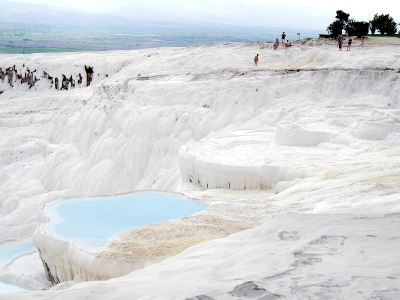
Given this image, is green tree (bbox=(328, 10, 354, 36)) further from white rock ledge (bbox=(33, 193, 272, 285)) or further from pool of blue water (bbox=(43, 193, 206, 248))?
white rock ledge (bbox=(33, 193, 272, 285))

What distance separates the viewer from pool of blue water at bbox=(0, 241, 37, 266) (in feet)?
29.0

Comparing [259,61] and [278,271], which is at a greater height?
[259,61]

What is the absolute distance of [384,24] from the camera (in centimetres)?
2370

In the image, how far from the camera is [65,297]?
320 centimetres

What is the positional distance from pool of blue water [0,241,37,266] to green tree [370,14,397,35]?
20728mm

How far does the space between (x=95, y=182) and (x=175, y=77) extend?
5.54 meters

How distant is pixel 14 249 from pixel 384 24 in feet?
70.0

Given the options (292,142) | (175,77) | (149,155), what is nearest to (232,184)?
(292,142)

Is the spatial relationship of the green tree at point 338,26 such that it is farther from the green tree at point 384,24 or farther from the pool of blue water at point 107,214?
the pool of blue water at point 107,214

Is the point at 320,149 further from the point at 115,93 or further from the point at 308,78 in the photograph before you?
the point at 115,93

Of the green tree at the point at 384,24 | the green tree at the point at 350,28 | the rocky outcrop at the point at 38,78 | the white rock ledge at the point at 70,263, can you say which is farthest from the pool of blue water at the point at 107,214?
the rocky outcrop at the point at 38,78

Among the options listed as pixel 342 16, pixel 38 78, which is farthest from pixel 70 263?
pixel 38 78

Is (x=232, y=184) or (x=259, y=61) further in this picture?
(x=259, y=61)

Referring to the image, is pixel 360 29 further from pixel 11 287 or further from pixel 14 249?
pixel 11 287
